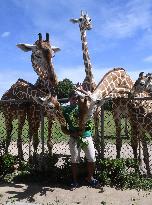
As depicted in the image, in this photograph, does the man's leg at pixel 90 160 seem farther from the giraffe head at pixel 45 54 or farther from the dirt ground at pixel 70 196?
the giraffe head at pixel 45 54

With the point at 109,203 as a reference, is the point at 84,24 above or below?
above

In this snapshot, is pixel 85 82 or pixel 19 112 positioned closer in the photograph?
pixel 85 82

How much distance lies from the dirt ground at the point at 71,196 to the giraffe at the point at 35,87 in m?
1.92

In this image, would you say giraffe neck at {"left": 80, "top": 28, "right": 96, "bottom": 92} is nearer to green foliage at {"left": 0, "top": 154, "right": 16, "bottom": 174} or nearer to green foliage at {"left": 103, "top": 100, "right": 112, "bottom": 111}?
green foliage at {"left": 103, "top": 100, "right": 112, "bottom": 111}

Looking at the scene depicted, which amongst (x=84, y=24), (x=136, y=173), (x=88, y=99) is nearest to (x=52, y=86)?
(x=88, y=99)

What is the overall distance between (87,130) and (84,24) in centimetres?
390

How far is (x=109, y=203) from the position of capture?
7.34 m

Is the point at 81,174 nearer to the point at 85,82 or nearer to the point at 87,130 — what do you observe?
the point at 87,130

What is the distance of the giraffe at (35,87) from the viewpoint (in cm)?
758

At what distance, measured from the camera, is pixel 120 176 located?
8391 millimetres

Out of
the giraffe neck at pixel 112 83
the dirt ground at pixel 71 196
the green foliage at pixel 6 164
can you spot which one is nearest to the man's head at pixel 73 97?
the giraffe neck at pixel 112 83

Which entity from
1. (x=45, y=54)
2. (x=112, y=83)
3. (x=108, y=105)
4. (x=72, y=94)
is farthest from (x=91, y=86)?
(x=45, y=54)

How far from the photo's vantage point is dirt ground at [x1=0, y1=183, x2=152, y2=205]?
7.43 m

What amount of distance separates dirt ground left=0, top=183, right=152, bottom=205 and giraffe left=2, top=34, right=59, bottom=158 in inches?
75.7
